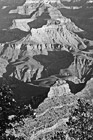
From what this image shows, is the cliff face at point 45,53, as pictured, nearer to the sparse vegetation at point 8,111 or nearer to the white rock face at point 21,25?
the white rock face at point 21,25

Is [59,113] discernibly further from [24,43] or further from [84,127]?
[24,43]

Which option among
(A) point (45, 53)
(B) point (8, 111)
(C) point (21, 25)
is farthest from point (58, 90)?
(C) point (21, 25)

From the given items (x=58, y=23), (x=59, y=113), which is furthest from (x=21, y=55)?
(x=59, y=113)

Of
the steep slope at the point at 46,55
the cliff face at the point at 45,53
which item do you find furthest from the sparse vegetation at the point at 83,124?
the cliff face at the point at 45,53

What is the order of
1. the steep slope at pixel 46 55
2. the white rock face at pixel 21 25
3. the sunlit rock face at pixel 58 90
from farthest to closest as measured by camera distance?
1. the white rock face at pixel 21 25
2. the steep slope at pixel 46 55
3. the sunlit rock face at pixel 58 90

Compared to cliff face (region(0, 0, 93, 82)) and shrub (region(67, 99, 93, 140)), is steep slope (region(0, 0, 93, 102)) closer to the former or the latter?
cliff face (region(0, 0, 93, 82))

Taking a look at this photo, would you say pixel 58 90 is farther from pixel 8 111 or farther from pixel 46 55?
pixel 46 55

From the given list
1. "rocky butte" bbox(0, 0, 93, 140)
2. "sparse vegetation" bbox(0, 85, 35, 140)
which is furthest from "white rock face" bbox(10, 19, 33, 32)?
"sparse vegetation" bbox(0, 85, 35, 140)

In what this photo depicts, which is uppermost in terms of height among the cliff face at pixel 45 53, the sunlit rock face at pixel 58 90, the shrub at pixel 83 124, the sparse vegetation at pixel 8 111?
the sparse vegetation at pixel 8 111
